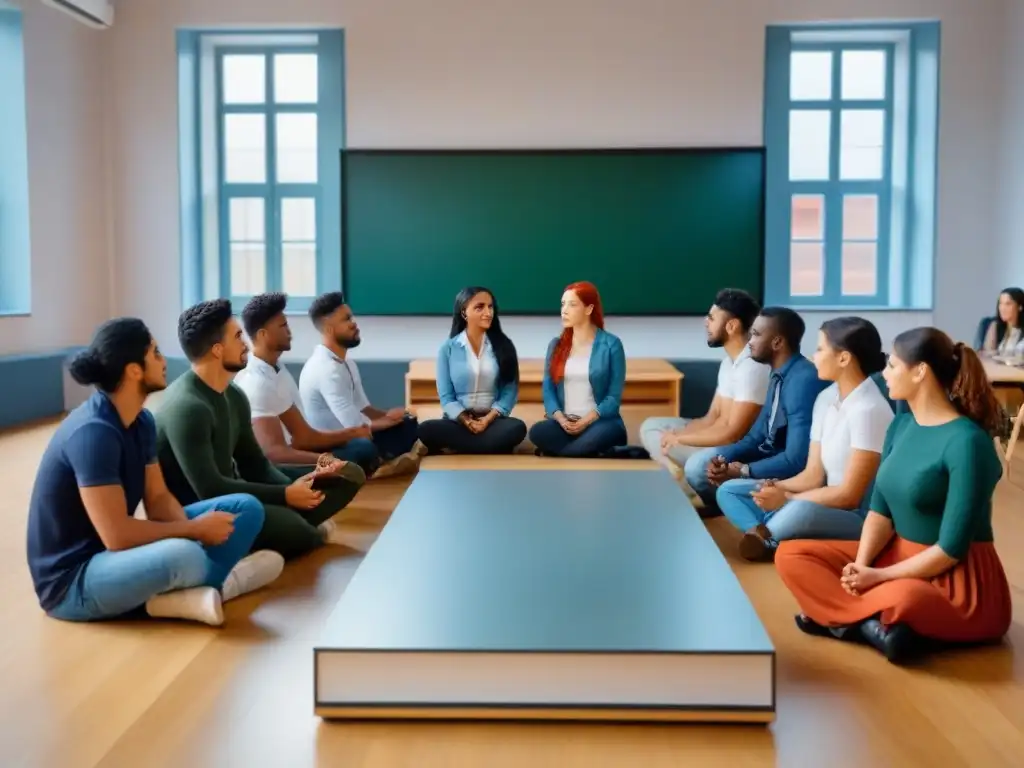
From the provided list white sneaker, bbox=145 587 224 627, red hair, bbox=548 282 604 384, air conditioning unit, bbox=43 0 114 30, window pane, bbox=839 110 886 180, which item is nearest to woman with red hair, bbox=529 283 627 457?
red hair, bbox=548 282 604 384

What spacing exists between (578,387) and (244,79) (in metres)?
5.18

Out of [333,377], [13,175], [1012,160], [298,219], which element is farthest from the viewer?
[298,219]

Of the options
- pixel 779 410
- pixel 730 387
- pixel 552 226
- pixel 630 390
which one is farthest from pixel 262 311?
pixel 552 226

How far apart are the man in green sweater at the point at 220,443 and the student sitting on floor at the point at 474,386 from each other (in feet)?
5.32

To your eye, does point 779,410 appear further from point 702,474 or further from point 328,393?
point 328,393

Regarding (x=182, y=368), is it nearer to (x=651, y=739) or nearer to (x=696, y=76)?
(x=696, y=76)

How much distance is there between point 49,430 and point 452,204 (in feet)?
12.1

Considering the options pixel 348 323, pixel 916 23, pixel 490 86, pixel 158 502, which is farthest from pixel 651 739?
pixel 916 23

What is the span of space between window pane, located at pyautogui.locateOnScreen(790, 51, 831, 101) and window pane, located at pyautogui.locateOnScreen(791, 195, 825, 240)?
87 cm

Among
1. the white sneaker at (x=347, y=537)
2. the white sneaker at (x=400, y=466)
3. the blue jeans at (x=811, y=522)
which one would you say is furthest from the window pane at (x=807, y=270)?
the white sneaker at (x=347, y=537)

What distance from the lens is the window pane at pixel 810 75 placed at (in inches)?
357

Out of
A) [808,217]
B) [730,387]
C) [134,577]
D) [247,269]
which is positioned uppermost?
[808,217]

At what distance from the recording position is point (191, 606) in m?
3.36

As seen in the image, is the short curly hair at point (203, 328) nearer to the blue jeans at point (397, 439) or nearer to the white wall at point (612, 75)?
the blue jeans at point (397, 439)
